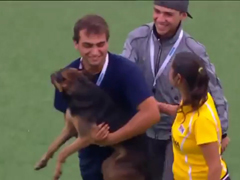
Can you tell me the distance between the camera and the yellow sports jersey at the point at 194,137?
417cm

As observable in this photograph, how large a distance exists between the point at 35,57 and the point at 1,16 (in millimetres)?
1430

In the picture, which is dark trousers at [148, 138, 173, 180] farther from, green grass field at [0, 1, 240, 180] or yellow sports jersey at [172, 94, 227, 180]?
green grass field at [0, 1, 240, 180]

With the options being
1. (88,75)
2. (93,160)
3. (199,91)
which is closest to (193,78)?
(199,91)

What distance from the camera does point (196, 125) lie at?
4.20 meters

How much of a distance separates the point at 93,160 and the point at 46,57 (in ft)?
13.9

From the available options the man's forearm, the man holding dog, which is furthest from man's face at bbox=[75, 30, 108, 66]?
the man's forearm

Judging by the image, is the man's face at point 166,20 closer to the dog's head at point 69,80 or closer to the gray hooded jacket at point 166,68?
the gray hooded jacket at point 166,68

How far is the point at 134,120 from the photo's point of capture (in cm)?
434

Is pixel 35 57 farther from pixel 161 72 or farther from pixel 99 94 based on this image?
pixel 99 94

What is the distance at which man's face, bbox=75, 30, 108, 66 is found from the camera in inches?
172

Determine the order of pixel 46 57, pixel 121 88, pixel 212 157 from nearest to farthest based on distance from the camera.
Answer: pixel 212 157
pixel 121 88
pixel 46 57

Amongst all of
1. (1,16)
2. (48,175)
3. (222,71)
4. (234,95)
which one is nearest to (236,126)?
(234,95)

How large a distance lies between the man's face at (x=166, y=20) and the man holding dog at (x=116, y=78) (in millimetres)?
681

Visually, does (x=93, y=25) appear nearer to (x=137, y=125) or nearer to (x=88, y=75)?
(x=88, y=75)
